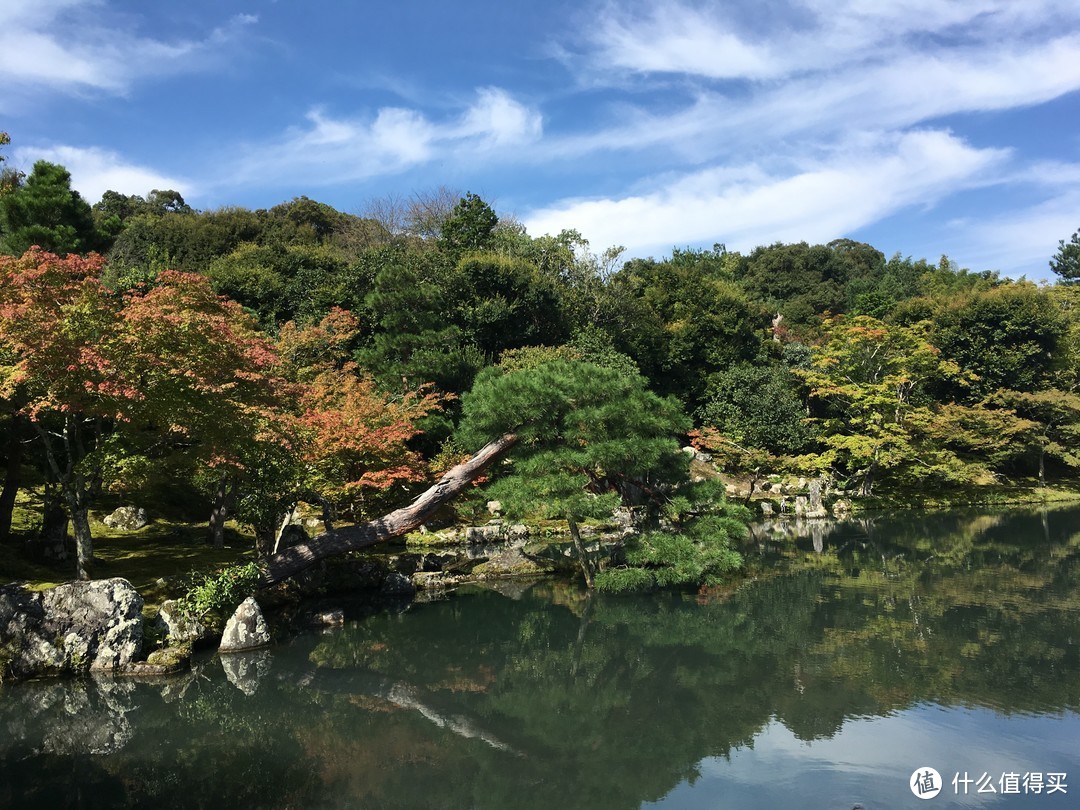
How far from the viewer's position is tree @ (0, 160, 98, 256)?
15539 mm

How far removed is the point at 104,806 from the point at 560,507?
21.0 feet

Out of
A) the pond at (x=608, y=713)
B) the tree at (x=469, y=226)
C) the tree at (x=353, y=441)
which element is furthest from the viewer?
the tree at (x=469, y=226)

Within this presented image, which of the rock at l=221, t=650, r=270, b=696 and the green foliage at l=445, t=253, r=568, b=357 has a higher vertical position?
the green foliage at l=445, t=253, r=568, b=357

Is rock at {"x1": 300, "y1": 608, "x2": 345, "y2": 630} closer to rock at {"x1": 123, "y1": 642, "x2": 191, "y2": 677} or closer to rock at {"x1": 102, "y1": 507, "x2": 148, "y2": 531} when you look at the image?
rock at {"x1": 123, "y1": 642, "x2": 191, "y2": 677}

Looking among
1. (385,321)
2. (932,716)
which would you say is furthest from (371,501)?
(932,716)

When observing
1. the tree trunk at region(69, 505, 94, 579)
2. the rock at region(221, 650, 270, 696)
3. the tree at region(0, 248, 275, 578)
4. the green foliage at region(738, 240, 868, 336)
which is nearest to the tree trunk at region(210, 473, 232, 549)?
the tree at region(0, 248, 275, 578)

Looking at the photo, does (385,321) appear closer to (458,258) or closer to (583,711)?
(458,258)

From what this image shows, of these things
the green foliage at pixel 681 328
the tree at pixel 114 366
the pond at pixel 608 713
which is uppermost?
the green foliage at pixel 681 328

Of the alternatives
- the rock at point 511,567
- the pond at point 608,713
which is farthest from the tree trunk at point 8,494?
the rock at point 511,567

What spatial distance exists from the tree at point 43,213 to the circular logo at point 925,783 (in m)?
17.8

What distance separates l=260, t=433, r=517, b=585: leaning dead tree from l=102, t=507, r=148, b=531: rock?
192 inches

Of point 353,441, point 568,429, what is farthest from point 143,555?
point 568,429

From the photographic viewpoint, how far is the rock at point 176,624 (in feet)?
27.1

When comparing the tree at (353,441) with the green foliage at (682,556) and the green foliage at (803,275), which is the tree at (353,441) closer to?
the green foliage at (682,556)
